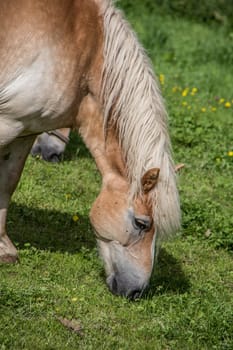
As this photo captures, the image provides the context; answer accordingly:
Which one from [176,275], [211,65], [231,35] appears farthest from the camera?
[231,35]

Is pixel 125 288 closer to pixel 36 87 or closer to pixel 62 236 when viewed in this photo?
pixel 62 236

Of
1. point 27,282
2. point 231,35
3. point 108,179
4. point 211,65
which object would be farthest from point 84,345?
point 231,35

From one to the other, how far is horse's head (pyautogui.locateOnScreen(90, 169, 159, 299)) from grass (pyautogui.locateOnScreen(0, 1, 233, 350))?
134 mm

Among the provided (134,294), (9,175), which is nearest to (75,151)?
(9,175)

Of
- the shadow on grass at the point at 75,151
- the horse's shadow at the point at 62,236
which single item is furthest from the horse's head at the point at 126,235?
the shadow on grass at the point at 75,151

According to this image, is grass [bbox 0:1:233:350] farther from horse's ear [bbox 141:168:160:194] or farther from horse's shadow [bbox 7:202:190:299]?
horse's ear [bbox 141:168:160:194]

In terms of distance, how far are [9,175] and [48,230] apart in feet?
2.48

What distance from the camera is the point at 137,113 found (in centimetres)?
572

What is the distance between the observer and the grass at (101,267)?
529 cm

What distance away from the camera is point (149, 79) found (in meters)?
5.80

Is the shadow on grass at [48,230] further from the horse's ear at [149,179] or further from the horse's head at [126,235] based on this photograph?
the horse's ear at [149,179]

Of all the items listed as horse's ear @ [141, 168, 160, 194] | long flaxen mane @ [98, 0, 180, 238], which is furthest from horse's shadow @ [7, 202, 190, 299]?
horse's ear @ [141, 168, 160, 194]

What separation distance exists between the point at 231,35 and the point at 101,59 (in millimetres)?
7706

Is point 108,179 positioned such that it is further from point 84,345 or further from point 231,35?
point 231,35
